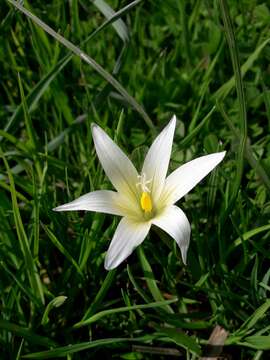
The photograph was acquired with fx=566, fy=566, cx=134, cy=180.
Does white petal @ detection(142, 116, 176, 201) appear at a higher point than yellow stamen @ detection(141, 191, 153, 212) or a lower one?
higher

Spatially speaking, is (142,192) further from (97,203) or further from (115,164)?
(97,203)

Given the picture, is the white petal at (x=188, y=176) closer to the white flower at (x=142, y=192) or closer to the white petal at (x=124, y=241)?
the white flower at (x=142, y=192)

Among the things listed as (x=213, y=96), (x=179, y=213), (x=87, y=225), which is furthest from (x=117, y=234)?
(x=213, y=96)

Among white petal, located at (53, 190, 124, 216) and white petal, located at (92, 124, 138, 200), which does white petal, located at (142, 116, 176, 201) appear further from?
white petal, located at (53, 190, 124, 216)

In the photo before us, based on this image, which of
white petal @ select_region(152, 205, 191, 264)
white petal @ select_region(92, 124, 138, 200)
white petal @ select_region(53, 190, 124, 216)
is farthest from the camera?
white petal @ select_region(92, 124, 138, 200)

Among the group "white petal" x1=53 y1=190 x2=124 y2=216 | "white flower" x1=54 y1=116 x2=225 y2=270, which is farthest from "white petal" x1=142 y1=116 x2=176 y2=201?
"white petal" x1=53 y1=190 x2=124 y2=216

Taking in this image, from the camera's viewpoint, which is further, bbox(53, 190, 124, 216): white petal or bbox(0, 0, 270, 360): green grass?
bbox(0, 0, 270, 360): green grass

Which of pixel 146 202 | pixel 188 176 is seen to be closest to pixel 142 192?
pixel 146 202
